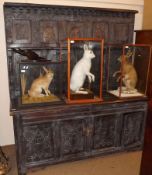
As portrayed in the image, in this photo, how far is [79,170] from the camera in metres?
2.23

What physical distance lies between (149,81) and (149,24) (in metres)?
0.77

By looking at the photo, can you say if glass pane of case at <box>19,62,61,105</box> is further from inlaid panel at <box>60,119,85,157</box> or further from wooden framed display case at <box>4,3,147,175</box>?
inlaid panel at <box>60,119,85,157</box>

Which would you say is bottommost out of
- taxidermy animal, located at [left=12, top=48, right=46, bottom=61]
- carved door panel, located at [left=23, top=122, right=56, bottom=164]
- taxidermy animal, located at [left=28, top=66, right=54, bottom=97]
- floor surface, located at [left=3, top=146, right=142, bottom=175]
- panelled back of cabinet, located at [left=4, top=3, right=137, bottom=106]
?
floor surface, located at [left=3, top=146, right=142, bottom=175]

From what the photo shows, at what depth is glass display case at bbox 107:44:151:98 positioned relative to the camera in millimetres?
2289

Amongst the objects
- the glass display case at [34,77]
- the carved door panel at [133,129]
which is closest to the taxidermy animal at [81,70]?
the glass display case at [34,77]

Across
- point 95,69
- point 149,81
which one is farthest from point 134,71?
Answer: point 95,69

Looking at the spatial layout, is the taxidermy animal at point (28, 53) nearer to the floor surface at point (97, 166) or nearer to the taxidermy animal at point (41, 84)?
the taxidermy animal at point (41, 84)

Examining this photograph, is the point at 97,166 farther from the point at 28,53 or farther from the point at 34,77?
the point at 28,53

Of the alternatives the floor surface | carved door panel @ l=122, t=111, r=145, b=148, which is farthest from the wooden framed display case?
the floor surface

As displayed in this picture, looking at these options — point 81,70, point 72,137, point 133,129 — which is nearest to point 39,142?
point 72,137

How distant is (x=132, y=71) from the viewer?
2357 millimetres

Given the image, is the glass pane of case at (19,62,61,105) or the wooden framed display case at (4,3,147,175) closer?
the wooden framed display case at (4,3,147,175)

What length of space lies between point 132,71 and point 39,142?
4.42 ft

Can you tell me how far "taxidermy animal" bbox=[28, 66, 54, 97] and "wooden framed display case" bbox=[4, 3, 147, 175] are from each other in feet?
0.16
